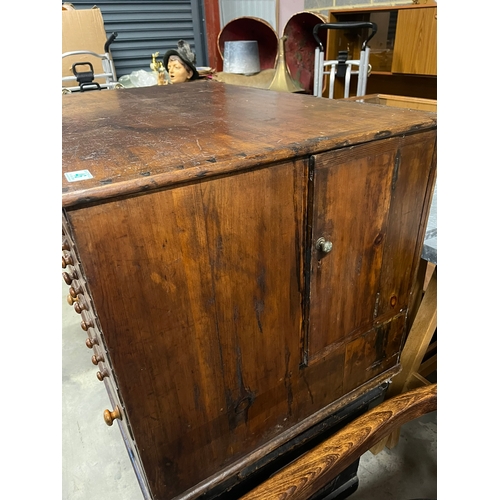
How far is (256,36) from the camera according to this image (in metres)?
2.87

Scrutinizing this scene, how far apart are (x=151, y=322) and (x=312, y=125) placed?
461 millimetres

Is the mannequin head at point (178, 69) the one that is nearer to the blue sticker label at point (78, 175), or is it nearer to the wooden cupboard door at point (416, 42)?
the wooden cupboard door at point (416, 42)

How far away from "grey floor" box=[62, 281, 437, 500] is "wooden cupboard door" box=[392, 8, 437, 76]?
1604mm

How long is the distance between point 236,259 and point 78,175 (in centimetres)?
27

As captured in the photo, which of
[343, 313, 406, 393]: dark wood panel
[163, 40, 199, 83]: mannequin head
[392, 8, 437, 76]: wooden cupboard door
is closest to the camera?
[343, 313, 406, 393]: dark wood panel

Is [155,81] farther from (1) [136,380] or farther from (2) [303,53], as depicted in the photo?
(1) [136,380]

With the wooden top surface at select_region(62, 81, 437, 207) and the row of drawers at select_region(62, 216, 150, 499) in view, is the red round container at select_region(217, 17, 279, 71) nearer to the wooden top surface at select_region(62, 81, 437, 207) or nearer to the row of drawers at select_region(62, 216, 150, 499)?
the wooden top surface at select_region(62, 81, 437, 207)

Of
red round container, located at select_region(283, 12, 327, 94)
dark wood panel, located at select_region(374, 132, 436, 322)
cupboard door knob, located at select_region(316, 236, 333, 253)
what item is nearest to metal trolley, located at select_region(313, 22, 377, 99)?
red round container, located at select_region(283, 12, 327, 94)

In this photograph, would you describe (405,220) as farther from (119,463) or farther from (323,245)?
(119,463)

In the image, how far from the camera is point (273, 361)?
2.52ft

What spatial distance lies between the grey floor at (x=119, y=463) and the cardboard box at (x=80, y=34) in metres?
2.60

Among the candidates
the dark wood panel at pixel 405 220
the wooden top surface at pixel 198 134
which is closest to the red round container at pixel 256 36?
the wooden top surface at pixel 198 134

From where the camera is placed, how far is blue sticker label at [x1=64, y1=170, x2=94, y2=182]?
1.57 ft

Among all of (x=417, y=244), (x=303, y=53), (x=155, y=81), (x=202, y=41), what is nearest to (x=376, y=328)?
(x=417, y=244)
